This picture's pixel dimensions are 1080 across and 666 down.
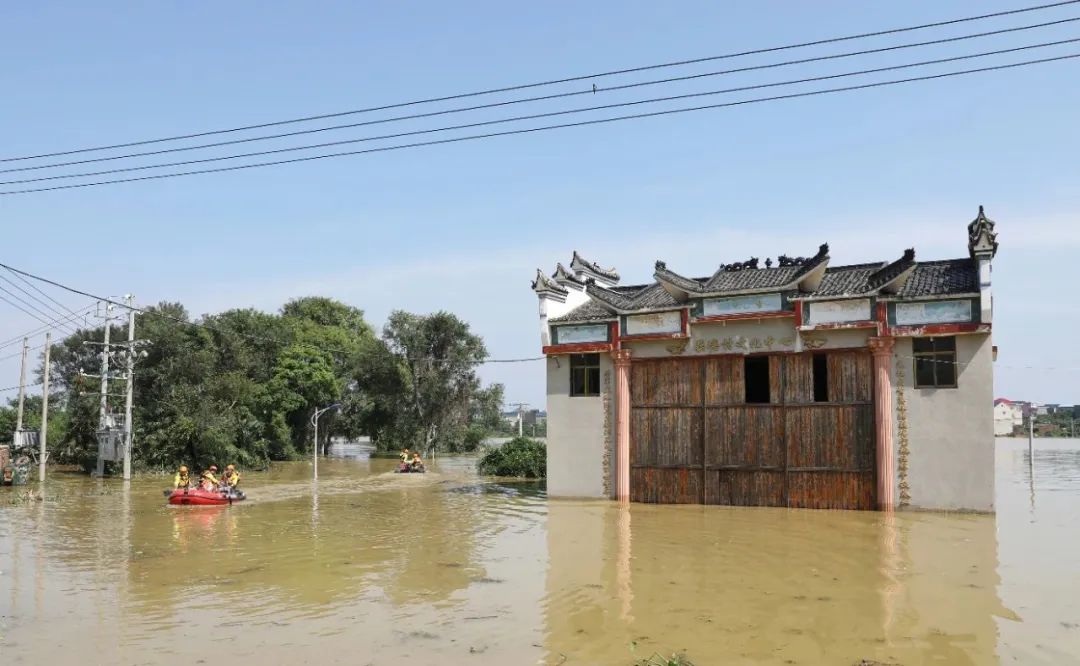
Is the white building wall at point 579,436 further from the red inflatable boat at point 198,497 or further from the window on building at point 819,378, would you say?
the red inflatable boat at point 198,497

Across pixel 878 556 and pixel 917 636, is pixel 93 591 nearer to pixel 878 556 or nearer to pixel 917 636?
pixel 917 636

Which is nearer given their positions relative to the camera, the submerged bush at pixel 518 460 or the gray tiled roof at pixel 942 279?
the gray tiled roof at pixel 942 279

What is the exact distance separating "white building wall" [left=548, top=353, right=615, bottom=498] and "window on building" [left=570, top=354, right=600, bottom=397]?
145mm

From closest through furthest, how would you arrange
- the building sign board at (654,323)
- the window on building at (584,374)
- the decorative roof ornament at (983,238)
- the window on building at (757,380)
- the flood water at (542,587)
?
the flood water at (542,587), the decorative roof ornament at (983,238), the building sign board at (654,323), the window on building at (757,380), the window on building at (584,374)

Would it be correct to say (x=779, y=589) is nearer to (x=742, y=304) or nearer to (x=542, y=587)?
(x=542, y=587)

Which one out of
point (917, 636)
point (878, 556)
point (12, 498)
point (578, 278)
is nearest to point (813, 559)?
point (878, 556)

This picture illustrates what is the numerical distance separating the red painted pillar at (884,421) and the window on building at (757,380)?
3230 mm

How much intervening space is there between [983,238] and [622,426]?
10205mm

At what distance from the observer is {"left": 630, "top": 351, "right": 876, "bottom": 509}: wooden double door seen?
2012cm

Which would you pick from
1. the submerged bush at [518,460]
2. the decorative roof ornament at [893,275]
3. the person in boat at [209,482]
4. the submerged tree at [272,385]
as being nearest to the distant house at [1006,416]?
the submerged tree at [272,385]

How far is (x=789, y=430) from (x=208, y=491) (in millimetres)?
17101

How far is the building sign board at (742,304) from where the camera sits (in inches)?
826

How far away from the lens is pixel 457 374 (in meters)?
54.9

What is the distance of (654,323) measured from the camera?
22.5 meters
